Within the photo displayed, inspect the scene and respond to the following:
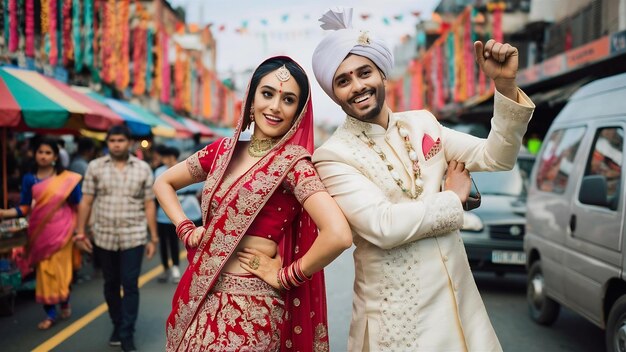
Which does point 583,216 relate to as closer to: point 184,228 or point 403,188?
point 403,188

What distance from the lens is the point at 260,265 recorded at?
2.37m

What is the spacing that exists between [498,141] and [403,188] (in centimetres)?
38

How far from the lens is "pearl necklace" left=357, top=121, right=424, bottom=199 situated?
2320mm

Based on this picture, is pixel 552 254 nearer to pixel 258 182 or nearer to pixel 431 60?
pixel 258 182

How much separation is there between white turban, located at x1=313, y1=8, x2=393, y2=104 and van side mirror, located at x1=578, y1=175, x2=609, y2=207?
7.99 ft

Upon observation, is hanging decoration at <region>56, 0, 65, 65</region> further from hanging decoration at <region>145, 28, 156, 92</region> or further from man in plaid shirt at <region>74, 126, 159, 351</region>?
hanging decoration at <region>145, 28, 156, 92</region>

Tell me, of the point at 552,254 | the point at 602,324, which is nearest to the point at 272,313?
the point at 602,324

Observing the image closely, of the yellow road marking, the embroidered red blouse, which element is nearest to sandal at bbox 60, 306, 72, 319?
the yellow road marking

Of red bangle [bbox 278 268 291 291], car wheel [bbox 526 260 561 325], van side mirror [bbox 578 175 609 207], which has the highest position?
van side mirror [bbox 578 175 609 207]

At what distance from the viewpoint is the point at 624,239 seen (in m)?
4.08

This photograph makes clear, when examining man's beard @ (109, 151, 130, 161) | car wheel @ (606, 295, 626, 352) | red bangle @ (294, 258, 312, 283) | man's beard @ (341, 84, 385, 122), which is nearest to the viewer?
red bangle @ (294, 258, 312, 283)

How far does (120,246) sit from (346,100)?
3451 millimetres

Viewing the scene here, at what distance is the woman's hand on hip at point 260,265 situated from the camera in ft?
7.70

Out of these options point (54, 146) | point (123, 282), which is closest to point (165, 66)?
point (54, 146)
